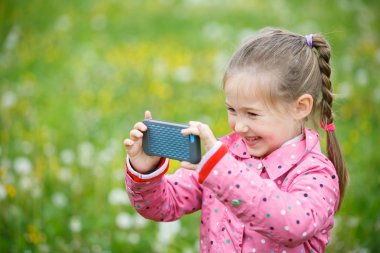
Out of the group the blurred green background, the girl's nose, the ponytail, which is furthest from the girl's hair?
the blurred green background

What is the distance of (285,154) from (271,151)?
72 mm

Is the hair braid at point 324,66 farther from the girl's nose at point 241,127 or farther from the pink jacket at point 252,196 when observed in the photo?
the girl's nose at point 241,127

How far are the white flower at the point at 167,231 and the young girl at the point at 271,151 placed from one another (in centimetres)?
115

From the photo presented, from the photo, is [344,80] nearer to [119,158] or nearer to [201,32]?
[201,32]

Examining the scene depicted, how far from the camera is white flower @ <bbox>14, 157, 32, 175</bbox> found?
363 centimetres

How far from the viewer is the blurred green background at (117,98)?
3367mm

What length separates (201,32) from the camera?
6305mm

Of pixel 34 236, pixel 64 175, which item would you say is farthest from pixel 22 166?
pixel 34 236

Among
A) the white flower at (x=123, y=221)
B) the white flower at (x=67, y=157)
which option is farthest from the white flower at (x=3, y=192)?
the white flower at (x=123, y=221)

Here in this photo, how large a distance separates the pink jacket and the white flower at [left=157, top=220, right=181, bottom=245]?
109cm

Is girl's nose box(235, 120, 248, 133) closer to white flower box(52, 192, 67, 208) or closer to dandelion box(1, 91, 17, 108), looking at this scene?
white flower box(52, 192, 67, 208)

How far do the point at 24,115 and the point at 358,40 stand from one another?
3627 millimetres

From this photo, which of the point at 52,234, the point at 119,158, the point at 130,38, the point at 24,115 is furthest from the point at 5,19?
the point at 52,234

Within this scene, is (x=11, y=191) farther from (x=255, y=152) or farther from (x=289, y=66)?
(x=289, y=66)
